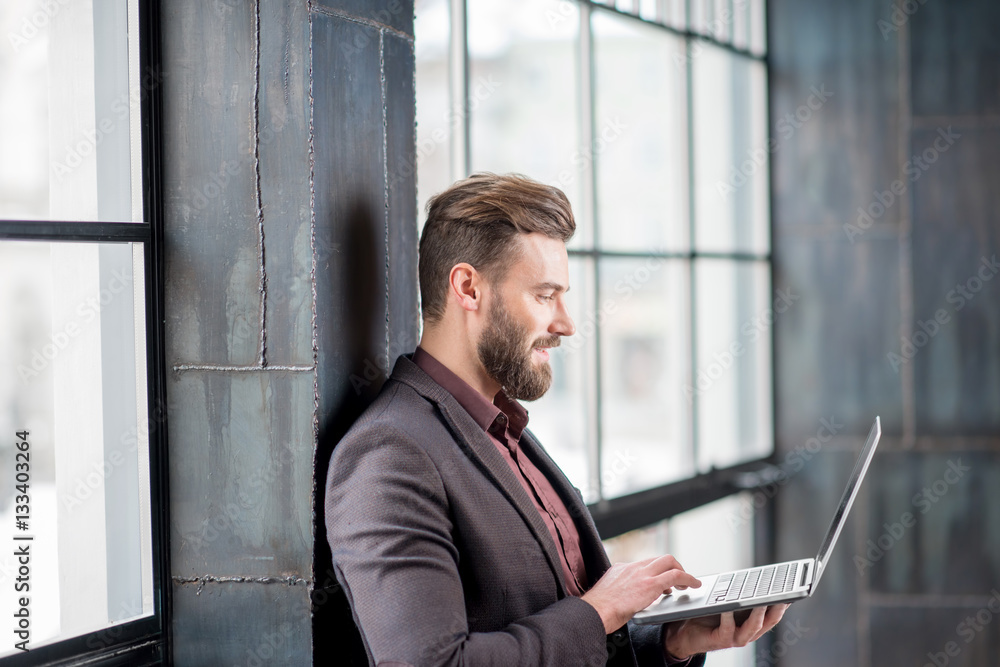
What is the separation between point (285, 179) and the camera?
5.82ft

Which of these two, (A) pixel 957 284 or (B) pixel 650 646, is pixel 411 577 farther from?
(A) pixel 957 284

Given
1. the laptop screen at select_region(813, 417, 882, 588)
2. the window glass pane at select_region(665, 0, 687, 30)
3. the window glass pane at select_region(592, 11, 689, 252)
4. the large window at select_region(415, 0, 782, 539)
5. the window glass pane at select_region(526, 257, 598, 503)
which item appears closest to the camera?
the laptop screen at select_region(813, 417, 882, 588)

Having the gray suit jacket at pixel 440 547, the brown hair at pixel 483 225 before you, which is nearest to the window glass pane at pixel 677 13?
the brown hair at pixel 483 225

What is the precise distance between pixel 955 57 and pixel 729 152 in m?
1.04

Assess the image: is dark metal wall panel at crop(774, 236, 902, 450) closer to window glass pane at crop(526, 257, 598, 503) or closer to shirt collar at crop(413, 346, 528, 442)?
window glass pane at crop(526, 257, 598, 503)

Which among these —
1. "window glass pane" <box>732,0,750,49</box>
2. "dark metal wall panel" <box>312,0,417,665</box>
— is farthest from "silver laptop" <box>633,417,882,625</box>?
"window glass pane" <box>732,0,750,49</box>

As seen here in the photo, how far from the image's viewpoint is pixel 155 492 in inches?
71.2

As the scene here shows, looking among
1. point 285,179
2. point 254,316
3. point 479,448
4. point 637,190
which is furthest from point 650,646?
point 637,190

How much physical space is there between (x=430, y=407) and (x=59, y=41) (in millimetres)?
873

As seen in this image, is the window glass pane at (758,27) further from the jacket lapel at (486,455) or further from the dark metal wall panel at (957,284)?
the jacket lapel at (486,455)

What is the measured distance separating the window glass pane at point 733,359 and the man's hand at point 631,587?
2.38 metres

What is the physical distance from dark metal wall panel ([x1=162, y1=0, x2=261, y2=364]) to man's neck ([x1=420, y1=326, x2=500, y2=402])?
34 centimetres

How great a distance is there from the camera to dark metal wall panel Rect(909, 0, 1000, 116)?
4.31 meters

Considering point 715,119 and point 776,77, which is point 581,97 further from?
point 776,77
